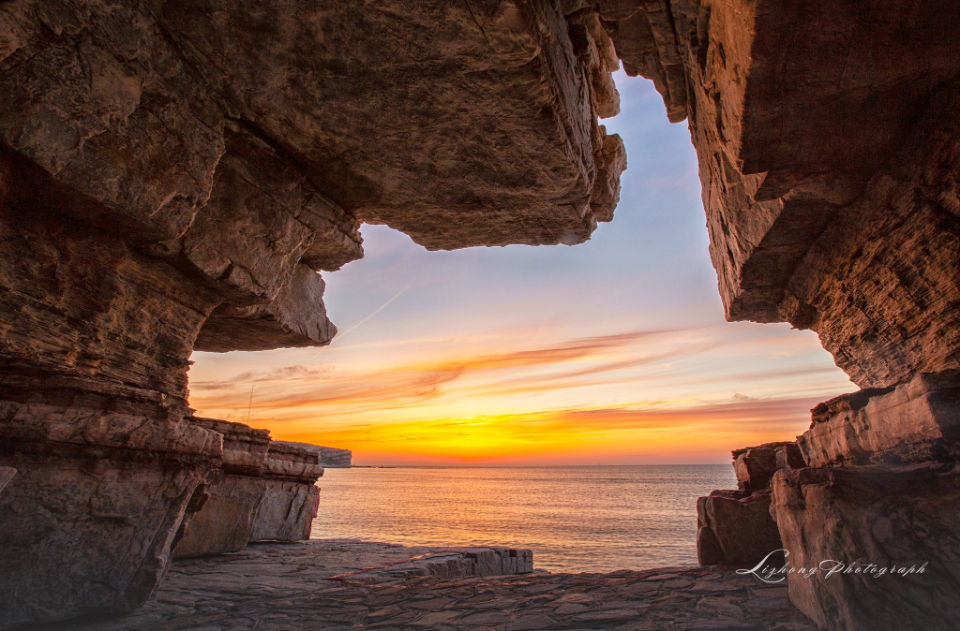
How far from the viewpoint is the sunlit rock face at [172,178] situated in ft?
11.6

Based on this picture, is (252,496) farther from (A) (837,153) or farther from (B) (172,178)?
(A) (837,153)

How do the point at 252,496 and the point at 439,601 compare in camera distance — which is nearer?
the point at 439,601

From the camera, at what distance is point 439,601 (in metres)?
4.46

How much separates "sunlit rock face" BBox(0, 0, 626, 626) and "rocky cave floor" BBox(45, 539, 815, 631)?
0.67 meters

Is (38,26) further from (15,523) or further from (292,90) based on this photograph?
(15,523)

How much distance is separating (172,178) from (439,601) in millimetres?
4751

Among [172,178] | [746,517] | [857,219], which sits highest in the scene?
[172,178]

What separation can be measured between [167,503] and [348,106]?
4155mm

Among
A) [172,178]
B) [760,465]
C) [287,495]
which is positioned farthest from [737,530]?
[287,495]

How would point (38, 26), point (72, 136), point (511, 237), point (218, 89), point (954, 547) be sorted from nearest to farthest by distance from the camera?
point (954, 547) → point (38, 26) → point (72, 136) → point (218, 89) → point (511, 237)

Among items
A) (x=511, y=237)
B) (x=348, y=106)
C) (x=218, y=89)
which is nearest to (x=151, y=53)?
(x=218, y=89)

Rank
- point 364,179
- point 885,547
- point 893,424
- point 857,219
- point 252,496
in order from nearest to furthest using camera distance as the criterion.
Result: point 885,547
point 893,424
point 857,219
point 364,179
point 252,496

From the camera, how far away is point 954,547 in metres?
2.47

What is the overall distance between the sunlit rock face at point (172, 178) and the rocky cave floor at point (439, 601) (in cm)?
67
